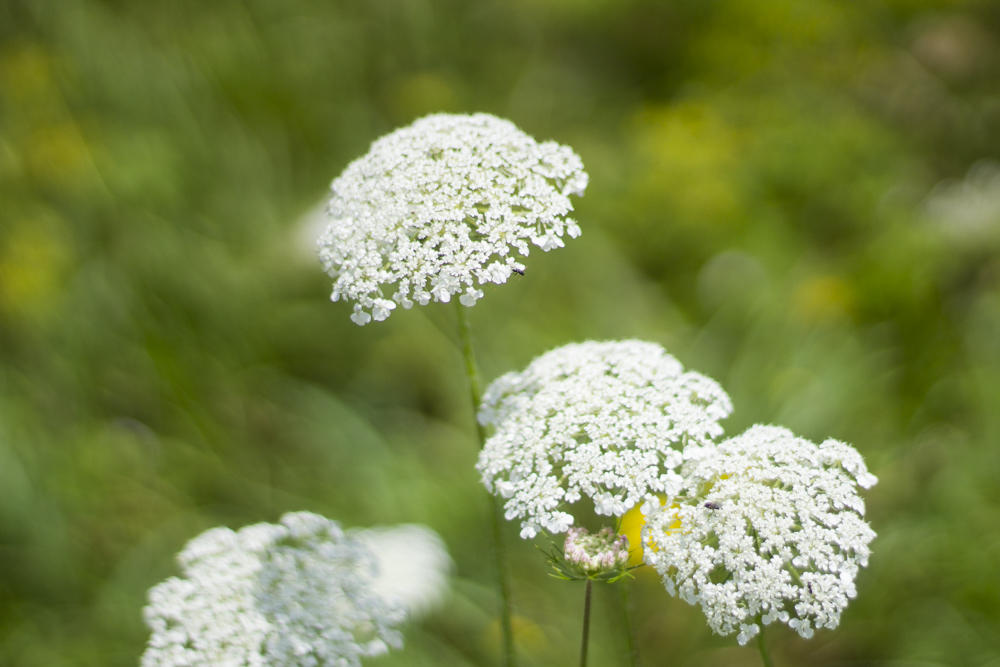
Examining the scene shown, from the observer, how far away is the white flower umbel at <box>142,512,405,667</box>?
1.54 m

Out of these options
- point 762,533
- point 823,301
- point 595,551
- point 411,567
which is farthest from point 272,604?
point 823,301

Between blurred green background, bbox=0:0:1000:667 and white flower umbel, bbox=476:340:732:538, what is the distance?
1.73 meters

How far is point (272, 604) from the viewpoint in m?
1.61

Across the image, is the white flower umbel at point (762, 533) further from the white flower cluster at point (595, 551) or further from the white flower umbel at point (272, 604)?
the white flower umbel at point (272, 604)

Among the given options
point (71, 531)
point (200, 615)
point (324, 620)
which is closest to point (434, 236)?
point (324, 620)

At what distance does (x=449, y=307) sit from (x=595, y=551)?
298 cm

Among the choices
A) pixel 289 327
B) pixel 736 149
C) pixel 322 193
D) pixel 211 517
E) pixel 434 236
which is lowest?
pixel 434 236

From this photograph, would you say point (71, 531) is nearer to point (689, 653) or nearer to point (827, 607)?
point (689, 653)

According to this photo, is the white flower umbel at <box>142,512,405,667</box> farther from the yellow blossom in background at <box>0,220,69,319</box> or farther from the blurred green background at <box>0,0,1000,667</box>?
the yellow blossom in background at <box>0,220,69,319</box>

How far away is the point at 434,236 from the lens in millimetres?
1382

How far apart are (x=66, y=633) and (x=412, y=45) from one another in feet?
18.4

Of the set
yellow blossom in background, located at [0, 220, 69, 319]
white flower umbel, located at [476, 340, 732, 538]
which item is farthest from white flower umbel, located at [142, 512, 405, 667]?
yellow blossom in background, located at [0, 220, 69, 319]

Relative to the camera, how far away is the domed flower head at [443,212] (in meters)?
1.36

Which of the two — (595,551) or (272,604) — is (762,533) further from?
(272,604)
